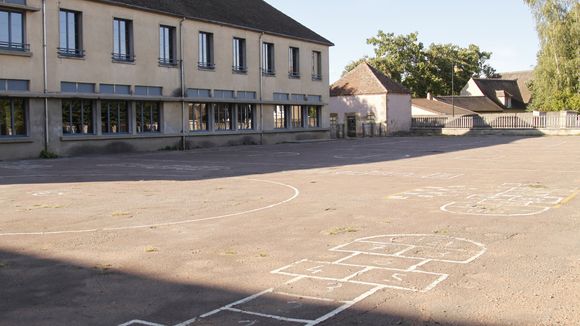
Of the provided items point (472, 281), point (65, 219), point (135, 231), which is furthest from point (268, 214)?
point (472, 281)

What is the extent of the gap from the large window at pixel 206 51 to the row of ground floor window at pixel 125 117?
8.29 ft

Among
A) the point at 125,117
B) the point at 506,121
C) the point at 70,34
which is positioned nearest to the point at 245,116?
the point at 125,117

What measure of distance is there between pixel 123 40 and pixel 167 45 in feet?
11.6

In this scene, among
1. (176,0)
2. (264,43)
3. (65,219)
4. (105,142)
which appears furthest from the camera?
(264,43)

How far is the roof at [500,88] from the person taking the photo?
98.1m

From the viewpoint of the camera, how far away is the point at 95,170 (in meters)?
24.2

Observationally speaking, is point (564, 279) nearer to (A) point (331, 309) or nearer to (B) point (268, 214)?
(A) point (331, 309)

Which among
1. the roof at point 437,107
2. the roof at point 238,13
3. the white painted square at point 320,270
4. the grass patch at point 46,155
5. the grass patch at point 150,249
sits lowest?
the white painted square at point 320,270

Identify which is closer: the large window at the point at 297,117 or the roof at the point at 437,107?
the large window at the point at 297,117

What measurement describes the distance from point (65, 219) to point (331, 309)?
297 inches

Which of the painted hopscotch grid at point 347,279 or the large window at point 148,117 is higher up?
the large window at point 148,117

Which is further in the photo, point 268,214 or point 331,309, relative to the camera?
point 268,214

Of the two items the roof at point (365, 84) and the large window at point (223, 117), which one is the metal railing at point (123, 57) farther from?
the roof at point (365, 84)

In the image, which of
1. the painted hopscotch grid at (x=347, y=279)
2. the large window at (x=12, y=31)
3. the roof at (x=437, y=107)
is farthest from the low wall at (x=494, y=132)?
the painted hopscotch grid at (x=347, y=279)
